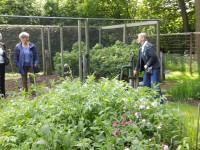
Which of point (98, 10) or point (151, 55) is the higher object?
point (98, 10)

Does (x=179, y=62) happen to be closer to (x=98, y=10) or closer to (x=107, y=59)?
(x=107, y=59)

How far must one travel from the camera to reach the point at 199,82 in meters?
7.30

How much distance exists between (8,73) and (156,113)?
6924 millimetres

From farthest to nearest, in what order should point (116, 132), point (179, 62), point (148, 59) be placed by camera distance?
point (179, 62) → point (148, 59) → point (116, 132)

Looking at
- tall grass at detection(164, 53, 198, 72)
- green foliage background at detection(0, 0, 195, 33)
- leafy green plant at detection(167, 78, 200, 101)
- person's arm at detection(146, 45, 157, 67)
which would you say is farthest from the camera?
green foliage background at detection(0, 0, 195, 33)

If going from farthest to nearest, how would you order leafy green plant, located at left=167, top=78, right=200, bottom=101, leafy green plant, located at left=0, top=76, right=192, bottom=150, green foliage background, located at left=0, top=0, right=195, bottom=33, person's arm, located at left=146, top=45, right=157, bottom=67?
green foliage background, located at left=0, top=0, right=195, bottom=33, leafy green plant, located at left=167, top=78, right=200, bottom=101, person's arm, located at left=146, top=45, right=157, bottom=67, leafy green plant, located at left=0, top=76, right=192, bottom=150

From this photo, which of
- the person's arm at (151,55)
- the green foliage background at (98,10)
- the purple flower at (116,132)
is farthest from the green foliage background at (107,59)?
the green foliage background at (98,10)

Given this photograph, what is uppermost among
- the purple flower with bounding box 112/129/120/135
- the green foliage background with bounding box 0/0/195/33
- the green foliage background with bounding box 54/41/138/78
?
the green foliage background with bounding box 0/0/195/33

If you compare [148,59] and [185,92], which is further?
[185,92]

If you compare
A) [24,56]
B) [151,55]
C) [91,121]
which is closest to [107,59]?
[151,55]

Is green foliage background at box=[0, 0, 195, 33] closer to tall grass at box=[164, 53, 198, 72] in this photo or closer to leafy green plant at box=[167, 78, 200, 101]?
tall grass at box=[164, 53, 198, 72]

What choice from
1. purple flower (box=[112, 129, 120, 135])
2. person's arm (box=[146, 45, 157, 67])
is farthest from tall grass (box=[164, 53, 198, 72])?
purple flower (box=[112, 129, 120, 135])

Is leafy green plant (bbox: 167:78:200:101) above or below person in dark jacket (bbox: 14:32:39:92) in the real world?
below

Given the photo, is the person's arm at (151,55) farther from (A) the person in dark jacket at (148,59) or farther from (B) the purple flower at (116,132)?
(B) the purple flower at (116,132)
